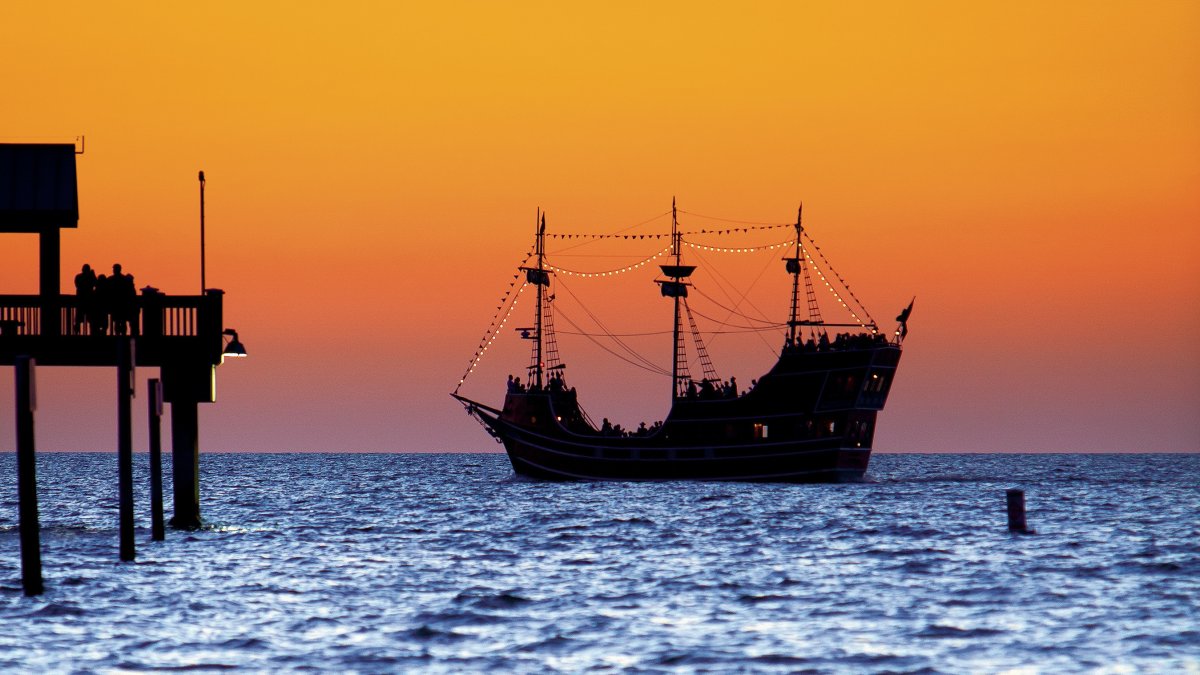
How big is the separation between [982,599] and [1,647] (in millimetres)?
16348

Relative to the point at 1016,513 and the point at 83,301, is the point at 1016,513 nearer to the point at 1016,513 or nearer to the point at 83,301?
the point at 1016,513

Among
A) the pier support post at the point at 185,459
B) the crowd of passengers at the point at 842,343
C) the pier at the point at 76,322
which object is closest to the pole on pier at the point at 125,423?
the pier at the point at 76,322

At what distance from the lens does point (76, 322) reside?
120ft

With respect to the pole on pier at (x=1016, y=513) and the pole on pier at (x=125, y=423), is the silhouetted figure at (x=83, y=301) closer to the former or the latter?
the pole on pier at (x=125, y=423)

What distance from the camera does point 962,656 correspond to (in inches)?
898

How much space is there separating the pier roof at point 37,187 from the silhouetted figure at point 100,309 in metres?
3.06

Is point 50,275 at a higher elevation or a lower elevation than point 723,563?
higher

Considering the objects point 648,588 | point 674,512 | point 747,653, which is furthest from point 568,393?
point 747,653

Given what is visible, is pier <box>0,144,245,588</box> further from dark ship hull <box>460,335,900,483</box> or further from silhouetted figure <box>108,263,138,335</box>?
dark ship hull <box>460,335,900,483</box>

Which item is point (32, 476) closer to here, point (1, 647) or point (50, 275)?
point (1, 647)

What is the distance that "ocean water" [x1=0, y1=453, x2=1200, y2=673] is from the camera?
22.9 m

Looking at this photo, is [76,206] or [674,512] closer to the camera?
[76,206]

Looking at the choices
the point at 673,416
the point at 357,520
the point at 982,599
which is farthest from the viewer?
the point at 673,416

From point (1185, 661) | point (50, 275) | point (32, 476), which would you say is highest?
point (50, 275)
